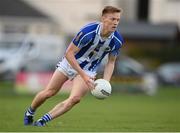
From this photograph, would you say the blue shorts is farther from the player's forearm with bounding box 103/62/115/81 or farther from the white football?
the white football

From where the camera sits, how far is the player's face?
15.5 m

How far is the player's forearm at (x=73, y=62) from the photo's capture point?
15601 millimetres

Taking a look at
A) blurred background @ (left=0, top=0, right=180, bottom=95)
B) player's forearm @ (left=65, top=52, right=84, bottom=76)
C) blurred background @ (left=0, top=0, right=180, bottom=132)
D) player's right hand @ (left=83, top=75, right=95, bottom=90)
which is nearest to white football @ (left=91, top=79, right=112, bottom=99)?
player's right hand @ (left=83, top=75, right=95, bottom=90)

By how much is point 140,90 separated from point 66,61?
24.9m

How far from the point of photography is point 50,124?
17.3 metres

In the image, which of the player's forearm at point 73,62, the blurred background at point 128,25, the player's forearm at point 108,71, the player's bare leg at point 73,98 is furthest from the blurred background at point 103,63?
the player's forearm at point 73,62

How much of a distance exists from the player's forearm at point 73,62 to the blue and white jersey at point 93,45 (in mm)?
210

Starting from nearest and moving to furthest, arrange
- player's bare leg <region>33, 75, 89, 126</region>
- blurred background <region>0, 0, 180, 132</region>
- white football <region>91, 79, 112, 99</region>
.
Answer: white football <region>91, 79, 112, 99</region> → player's bare leg <region>33, 75, 89, 126</region> → blurred background <region>0, 0, 180, 132</region>

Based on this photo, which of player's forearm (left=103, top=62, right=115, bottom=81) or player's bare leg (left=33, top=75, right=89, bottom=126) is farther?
player's forearm (left=103, top=62, right=115, bottom=81)

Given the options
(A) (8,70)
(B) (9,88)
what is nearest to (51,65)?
(B) (9,88)

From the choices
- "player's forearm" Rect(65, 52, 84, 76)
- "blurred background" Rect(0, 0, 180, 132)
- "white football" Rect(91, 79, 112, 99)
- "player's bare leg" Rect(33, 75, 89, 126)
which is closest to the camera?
"white football" Rect(91, 79, 112, 99)

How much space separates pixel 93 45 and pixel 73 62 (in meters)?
0.53

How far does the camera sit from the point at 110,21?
15516 mm

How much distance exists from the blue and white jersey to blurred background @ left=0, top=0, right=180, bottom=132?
123cm
